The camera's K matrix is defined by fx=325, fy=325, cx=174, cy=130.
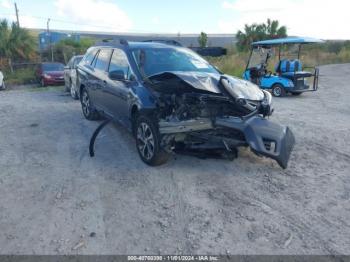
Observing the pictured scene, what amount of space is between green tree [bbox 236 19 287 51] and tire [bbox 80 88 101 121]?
23671 millimetres

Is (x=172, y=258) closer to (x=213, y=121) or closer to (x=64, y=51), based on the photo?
(x=213, y=121)

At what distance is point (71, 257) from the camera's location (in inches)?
113

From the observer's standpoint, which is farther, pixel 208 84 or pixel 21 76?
pixel 21 76

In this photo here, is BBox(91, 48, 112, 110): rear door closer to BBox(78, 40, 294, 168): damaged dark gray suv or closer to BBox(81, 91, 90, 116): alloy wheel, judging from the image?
BBox(81, 91, 90, 116): alloy wheel

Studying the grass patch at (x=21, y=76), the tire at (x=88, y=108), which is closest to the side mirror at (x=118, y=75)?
the tire at (x=88, y=108)

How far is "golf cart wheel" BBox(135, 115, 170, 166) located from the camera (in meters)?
4.56

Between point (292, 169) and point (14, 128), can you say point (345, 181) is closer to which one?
point (292, 169)

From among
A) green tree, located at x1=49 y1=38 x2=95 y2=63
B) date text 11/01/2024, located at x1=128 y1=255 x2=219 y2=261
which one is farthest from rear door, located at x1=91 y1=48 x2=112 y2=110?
green tree, located at x1=49 y1=38 x2=95 y2=63

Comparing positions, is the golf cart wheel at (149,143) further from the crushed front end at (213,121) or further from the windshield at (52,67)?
the windshield at (52,67)

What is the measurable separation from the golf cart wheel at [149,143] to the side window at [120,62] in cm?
93

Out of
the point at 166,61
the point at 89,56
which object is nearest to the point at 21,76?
the point at 89,56

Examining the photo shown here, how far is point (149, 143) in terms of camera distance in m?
4.77

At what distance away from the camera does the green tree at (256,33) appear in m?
29.5

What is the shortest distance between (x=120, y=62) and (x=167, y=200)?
2832 millimetres
